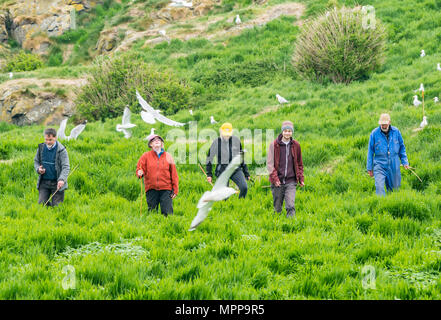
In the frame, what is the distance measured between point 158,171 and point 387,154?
404cm

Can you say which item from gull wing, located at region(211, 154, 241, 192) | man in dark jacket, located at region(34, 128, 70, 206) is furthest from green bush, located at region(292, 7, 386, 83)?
gull wing, located at region(211, 154, 241, 192)

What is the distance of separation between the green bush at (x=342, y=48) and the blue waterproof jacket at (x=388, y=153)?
377 inches

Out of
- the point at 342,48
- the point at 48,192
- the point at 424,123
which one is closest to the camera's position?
the point at 48,192

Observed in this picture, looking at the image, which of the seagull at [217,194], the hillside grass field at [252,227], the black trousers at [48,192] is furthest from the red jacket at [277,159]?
the black trousers at [48,192]

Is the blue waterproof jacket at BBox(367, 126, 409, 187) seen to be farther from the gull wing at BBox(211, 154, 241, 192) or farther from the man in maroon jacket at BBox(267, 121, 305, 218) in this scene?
the gull wing at BBox(211, 154, 241, 192)

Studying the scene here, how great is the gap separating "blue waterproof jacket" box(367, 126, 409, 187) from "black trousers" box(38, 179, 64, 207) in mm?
5567

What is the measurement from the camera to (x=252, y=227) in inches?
233

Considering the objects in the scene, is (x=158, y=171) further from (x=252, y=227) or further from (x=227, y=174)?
(x=227, y=174)

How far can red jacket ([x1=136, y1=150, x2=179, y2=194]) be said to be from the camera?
658 centimetres

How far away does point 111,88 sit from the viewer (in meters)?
18.0

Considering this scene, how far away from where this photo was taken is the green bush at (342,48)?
15.9m

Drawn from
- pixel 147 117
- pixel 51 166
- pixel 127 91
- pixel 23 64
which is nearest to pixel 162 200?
pixel 51 166

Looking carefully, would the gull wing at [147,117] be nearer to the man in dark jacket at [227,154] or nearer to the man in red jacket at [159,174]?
the man in dark jacket at [227,154]

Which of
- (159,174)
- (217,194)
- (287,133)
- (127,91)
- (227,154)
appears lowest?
(159,174)
